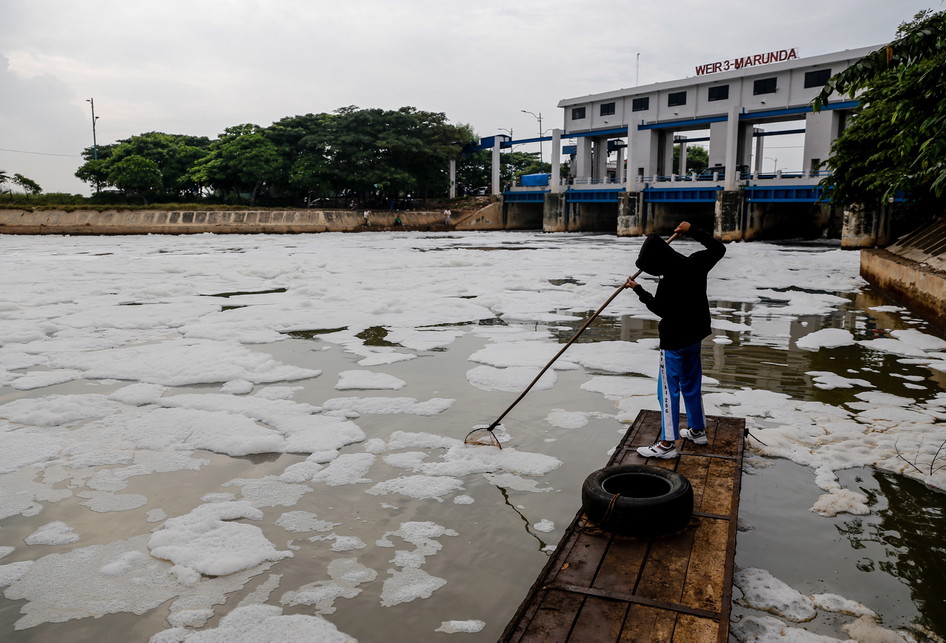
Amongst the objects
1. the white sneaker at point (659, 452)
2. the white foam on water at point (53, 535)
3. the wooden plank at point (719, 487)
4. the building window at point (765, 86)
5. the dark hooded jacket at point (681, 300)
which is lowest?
the white foam on water at point (53, 535)

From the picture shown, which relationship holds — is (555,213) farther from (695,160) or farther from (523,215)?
(695,160)

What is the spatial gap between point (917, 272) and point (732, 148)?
34294 millimetres

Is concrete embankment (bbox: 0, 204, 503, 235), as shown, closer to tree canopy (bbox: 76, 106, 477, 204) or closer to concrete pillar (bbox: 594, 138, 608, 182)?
tree canopy (bbox: 76, 106, 477, 204)

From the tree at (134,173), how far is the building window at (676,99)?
4264 centimetres

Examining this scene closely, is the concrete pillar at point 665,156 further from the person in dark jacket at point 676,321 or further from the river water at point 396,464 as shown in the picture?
the person in dark jacket at point 676,321

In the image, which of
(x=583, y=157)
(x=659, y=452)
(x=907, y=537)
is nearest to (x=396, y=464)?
(x=659, y=452)

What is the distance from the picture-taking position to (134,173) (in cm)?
5638

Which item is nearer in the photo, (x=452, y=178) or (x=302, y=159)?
(x=302, y=159)

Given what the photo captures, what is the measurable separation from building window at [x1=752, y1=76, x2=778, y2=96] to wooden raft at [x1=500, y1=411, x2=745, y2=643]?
1956 inches

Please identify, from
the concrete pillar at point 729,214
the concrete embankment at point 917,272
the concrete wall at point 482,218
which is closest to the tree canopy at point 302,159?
the concrete wall at point 482,218

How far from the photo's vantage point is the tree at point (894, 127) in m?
5.18

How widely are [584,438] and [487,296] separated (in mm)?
10003

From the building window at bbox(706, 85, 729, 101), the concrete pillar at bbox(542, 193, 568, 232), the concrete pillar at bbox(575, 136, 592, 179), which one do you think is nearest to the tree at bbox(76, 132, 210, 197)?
the concrete pillar at bbox(542, 193, 568, 232)

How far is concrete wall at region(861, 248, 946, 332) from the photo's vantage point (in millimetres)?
12336
